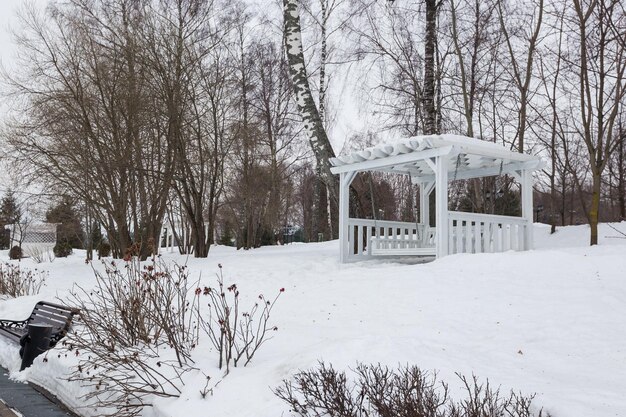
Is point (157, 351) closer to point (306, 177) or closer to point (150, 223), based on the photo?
point (150, 223)

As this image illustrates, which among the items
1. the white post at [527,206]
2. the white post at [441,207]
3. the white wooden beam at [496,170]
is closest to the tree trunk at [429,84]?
the white wooden beam at [496,170]

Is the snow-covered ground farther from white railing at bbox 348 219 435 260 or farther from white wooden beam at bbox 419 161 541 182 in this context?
white wooden beam at bbox 419 161 541 182

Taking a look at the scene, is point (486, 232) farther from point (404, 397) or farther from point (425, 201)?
point (404, 397)

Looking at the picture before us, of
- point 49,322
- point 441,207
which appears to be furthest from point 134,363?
point 441,207

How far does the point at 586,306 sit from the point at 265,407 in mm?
3202

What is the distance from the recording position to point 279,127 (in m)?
19.6

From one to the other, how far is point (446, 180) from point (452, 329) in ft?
12.3

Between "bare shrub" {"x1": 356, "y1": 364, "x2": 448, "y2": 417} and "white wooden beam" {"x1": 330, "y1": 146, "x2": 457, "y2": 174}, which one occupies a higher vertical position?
"white wooden beam" {"x1": 330, "y1": 146, "x2": 457, "y2": 174}

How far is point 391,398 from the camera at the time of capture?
2.42 metres

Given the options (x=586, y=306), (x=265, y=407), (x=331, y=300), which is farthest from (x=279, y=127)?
(x=265, y=407)

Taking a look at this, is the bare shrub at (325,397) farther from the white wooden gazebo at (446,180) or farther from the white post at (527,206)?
the white post at (527,206)

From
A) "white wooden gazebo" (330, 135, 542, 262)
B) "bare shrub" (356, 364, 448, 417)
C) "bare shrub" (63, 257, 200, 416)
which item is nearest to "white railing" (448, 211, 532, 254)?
"white wooden gazebo" (330, 135, 542, 262)

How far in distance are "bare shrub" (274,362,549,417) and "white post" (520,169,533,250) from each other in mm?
6294

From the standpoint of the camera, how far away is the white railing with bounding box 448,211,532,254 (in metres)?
7.83
